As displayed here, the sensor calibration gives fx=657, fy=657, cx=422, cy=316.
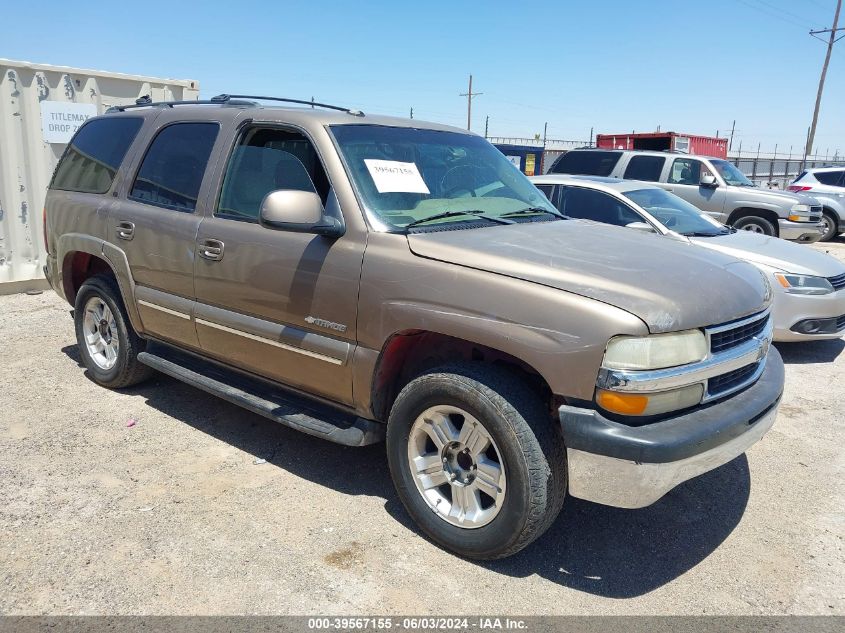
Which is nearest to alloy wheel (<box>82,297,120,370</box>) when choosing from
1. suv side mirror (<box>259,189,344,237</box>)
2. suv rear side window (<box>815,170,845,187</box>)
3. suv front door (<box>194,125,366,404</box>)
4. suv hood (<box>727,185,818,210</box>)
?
suv front door (<box>194,125,366,404</box>)

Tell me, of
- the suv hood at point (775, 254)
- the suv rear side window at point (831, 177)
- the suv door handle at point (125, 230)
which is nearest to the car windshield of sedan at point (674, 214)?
the suv hood at point (775, 254)

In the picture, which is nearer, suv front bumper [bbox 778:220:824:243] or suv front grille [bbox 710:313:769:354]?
suv front grille [bbox 710:313:769:354]

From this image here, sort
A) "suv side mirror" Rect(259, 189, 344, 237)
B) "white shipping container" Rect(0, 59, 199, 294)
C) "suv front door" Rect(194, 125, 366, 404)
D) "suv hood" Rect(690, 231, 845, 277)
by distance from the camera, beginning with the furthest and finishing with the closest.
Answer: "white shipping container" Rect(0, 59, 199, 294)
"suv hood" Rect(690, 231, 845, 277)
"suv front door" Rect(194, 125, 366, 404)
"suv side mirror" Rect(259, 189, 344, 237)

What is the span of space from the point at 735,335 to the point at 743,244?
4079 millimetres

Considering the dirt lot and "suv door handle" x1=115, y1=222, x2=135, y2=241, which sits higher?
"suv door handle" x1=115, y1=222, x2=135, y2=241

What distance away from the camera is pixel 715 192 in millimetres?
11062

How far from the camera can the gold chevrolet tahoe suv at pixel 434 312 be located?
2.60m

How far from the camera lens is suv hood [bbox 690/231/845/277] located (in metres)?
6.11

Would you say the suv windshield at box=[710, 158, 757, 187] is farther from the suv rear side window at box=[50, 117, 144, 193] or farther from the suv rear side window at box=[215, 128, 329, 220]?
the suv rear side window at box=[50, 117, 144, 193]

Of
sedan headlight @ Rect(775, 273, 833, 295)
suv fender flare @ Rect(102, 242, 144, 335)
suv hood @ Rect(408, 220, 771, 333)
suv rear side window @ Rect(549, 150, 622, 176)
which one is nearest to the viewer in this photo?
suv hood @ Rect(408, 220, 771, 333)

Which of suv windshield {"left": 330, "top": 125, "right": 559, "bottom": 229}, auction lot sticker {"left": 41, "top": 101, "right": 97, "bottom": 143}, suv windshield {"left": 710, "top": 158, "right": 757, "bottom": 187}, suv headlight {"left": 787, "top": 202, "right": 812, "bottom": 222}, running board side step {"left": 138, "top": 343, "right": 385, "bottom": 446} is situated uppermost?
auction lot sticker {"left": 41, "top": 101, "right": 97, "bottom": 143}

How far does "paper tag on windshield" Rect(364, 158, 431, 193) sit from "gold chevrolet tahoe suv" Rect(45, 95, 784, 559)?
0.04ft

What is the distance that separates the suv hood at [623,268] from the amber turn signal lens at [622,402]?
0.28 metres

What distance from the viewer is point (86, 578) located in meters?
2.83
